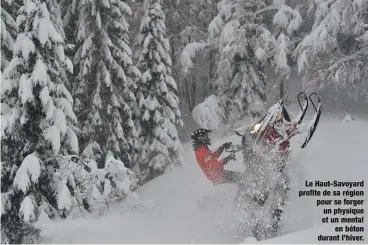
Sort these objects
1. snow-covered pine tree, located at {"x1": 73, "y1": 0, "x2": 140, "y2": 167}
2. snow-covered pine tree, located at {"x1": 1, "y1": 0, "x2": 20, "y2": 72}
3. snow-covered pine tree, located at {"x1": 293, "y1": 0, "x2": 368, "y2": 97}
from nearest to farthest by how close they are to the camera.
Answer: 1. snow-covered pine tree, located at {"x1": 1, "y1": 0, "x2": 20, "y2": 72}
2. snow-covered pine tree, located at {"x1": 293, "y1": 0, "x2": 368, "y2": 97}
3. snow-covered pine tree, located at {"x1": 73, "y1": 0, "x2": 140, "y2": 167}

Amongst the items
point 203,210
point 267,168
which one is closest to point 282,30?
point 267,168

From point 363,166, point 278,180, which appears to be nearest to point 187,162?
point 278,180

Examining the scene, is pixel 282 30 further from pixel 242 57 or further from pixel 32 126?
pixel 32 126

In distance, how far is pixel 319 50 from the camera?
17.8 m

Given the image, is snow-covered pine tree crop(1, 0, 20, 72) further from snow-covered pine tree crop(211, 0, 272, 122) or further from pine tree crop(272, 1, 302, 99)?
pine tree crop(272, 1, 302, 99)

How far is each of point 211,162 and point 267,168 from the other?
187 centimetres

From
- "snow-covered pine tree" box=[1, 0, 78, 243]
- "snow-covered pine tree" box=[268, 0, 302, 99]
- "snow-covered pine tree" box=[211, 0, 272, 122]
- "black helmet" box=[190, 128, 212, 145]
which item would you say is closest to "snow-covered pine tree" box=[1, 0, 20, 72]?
"snow-covered pine tree" box=[1, 0, 78, 243]

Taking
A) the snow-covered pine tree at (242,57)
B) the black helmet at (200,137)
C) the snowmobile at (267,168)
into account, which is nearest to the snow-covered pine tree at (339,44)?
the snow-covered pine tree at (242,57)

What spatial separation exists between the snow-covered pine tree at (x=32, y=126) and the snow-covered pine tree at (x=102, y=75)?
18.0 feet

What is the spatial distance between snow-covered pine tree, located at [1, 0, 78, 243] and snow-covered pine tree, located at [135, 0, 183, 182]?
326 inches

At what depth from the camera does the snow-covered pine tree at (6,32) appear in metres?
12.6

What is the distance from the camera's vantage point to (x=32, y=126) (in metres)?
11.8

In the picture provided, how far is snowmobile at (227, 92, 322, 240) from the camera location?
13.6 meters

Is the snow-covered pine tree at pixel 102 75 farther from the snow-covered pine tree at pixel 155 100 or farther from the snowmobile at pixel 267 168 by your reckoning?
the snowmobile at pixel 267 168
